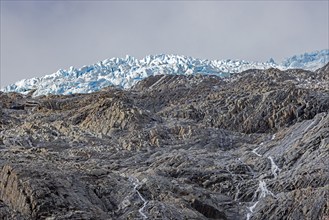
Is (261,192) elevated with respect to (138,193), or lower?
lower

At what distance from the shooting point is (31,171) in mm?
34719

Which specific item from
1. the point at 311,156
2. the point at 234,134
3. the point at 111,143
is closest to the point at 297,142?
the point at 311,156

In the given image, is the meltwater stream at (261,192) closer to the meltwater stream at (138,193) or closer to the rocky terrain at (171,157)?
the rocky terrain at (171,157)

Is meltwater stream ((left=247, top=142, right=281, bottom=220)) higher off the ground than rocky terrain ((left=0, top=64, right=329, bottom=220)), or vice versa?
rocky terrain ((left=0, top=64, right=329, bottom=220))

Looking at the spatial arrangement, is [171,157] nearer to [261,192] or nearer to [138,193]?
[261,192]

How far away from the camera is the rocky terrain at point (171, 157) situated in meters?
34.7

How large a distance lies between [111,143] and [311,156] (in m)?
22.3

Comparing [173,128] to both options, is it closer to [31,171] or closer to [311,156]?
[311,156]

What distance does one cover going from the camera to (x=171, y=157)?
2021 inches

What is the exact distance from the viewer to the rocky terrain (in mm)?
34656

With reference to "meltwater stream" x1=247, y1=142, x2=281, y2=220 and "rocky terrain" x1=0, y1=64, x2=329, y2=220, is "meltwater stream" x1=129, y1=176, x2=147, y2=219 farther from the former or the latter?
"meltwater stream" x1=247, y1=142, x2=281, y2=220

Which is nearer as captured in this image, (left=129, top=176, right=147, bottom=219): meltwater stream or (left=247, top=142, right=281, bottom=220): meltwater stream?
(left=129, top=176, right=147, bottom=219): meltwater stream

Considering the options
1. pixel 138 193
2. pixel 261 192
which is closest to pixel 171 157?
pixel 261 192

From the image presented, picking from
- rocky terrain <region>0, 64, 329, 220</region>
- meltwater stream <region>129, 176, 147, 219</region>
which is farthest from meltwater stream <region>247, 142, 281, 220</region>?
meltwater stream <region>129, 176, 147, 219</region>
